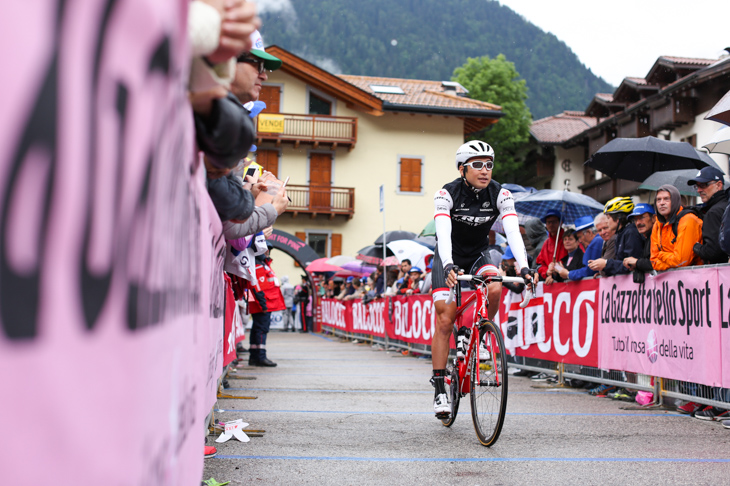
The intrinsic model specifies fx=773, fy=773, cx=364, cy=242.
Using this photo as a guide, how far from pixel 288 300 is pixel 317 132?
32.6ft

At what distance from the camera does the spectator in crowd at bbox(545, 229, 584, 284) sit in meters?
9.91

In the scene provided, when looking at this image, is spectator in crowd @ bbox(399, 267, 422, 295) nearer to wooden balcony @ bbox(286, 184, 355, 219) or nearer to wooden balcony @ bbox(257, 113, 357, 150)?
wooden balcony @ bbox(286, 184, 355, 219)

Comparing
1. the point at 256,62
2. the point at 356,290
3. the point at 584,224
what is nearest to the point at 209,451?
the point at 256,62

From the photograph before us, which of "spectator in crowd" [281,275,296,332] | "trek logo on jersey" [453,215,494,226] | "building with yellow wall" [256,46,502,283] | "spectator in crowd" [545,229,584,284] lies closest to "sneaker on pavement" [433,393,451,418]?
"trek logo on jersey" [453,215,494,226]

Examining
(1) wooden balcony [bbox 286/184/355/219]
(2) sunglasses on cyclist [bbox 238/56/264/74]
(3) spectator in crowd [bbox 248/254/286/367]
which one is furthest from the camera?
(1) wooden balcony [bbox 286/184/355/219]

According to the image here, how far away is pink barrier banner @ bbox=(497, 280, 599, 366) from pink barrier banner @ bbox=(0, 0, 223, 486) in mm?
8175

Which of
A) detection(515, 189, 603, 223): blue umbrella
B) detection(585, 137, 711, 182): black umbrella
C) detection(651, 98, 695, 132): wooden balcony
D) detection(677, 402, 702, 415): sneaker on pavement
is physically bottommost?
detection(677, 402, 702, 415): sneaker on pavement

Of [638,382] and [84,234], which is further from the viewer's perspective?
[638,382]

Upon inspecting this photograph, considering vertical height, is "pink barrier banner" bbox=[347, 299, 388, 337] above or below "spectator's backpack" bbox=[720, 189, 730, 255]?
below

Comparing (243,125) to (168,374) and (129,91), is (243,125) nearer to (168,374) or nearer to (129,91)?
(168,374)

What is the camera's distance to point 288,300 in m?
35.8

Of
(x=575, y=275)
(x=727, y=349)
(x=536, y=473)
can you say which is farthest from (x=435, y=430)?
(x=575, y=275)

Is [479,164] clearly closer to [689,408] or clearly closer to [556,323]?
[689,408]

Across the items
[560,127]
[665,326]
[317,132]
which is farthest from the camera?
[560,127]
